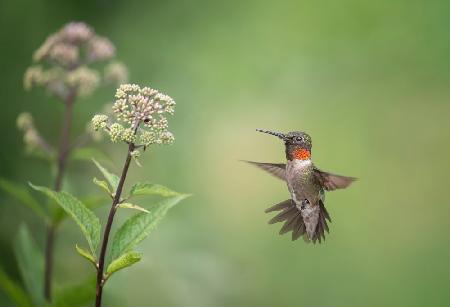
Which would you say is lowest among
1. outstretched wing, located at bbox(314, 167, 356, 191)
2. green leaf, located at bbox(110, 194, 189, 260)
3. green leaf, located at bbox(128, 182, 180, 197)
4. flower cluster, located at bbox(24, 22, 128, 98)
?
green leaf, located at bbox(110, 194, 189, 260)

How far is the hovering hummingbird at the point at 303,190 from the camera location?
280cm

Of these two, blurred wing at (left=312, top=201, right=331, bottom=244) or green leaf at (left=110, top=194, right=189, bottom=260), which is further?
blurred wing at (left=312, top=201, right=331, bottom=244)

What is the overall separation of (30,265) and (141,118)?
1739 mm

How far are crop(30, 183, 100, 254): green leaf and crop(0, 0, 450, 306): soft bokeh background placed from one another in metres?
3.00

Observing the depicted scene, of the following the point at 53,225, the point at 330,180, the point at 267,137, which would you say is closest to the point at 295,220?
the point at 330,180

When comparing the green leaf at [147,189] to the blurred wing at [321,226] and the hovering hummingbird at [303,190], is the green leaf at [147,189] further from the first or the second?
the blurred wing at [321,226]

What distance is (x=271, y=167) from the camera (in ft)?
10.1

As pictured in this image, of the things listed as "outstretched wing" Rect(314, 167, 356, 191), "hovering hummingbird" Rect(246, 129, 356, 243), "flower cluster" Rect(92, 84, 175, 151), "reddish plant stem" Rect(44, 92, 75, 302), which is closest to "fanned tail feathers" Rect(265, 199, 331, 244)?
"hovering hummingbird" Rect(246, 129, 356, 243)

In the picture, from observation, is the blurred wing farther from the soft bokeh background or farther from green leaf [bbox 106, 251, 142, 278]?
the soft bokeh background

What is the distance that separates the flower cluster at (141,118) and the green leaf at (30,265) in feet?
5.09

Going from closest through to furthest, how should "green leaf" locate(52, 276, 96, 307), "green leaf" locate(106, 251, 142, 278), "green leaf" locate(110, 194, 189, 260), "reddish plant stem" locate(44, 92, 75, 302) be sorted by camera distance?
"green leaf" locate(106, 251, 142, 278) < "green leaf" locate(110, 194, 189, 260) < "green leaf" locate(52, 276, 96, 307) < "reddish plant stem" locate(44, 92, 75, 302)

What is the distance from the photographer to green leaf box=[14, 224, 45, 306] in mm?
3429

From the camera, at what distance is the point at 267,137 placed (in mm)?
8945

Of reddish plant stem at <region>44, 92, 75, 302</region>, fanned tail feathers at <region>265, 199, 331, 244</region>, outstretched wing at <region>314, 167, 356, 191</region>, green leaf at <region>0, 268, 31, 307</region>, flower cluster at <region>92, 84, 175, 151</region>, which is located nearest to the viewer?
flower cluster at <region>92, 84, 175, 151</region>
